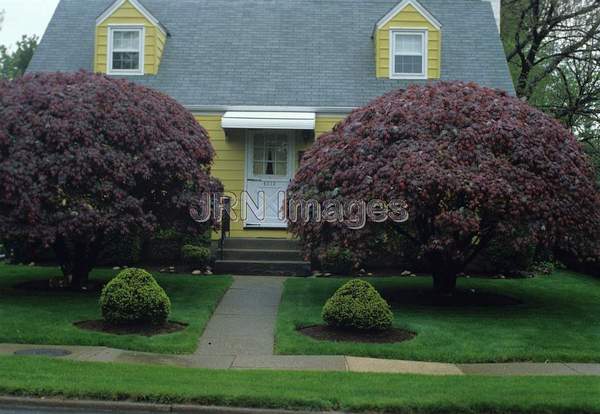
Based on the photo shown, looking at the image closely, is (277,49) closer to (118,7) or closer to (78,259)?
(118,7)

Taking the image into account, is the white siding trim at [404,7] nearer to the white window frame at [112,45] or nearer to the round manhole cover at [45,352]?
the white window frame at [112,45]

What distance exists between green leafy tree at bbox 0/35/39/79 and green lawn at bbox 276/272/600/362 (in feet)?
102

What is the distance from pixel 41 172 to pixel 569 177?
8822 mm

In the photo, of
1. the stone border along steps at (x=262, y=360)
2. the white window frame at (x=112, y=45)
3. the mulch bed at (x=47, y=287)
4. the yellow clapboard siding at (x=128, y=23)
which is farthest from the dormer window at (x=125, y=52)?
the stone border along steps at (x=262, y=360)

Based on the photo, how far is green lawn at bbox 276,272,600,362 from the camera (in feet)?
33.4

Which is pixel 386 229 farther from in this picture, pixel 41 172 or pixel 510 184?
pixel 41 172

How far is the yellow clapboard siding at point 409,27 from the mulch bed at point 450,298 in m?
7.14

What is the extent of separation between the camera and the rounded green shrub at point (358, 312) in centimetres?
1096

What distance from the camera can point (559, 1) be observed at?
23984 mm

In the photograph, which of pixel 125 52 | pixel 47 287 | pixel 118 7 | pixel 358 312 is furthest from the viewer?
pixel 125 52

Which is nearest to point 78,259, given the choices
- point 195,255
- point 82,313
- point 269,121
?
point 82,313

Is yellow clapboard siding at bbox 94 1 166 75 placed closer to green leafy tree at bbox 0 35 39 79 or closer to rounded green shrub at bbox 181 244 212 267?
rounded green shrub at bbox 181 244 212 267

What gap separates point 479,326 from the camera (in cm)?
1180

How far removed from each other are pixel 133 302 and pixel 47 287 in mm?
4486
